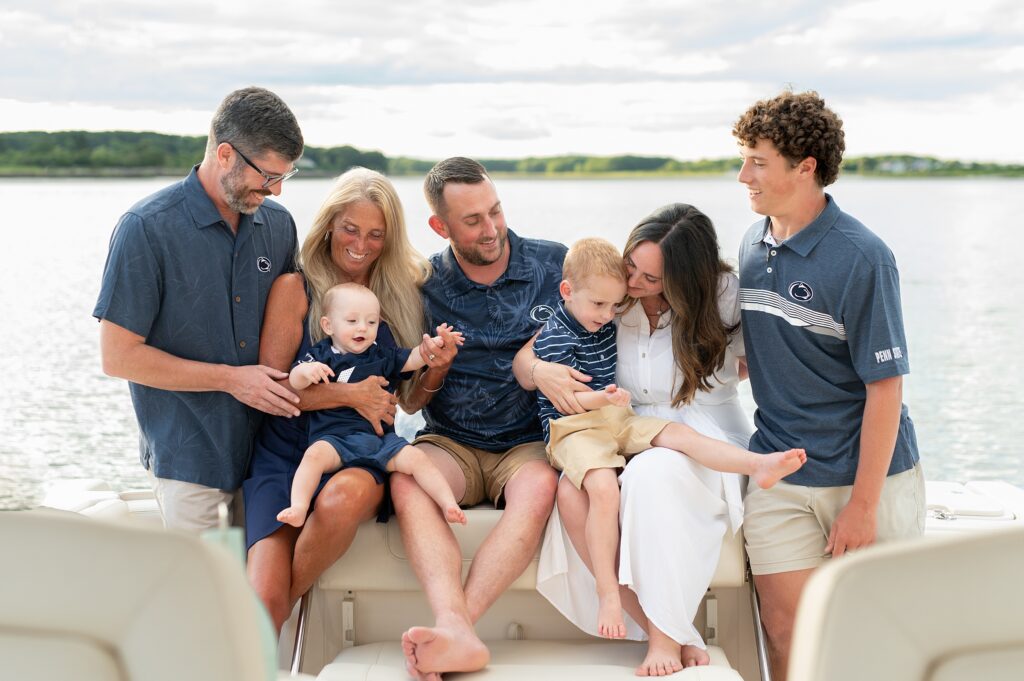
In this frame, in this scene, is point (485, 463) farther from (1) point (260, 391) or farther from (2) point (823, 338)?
(2) point (823, 338)

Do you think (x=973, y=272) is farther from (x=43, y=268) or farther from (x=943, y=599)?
(x=943, y=599)

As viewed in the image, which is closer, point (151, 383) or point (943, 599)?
point (943, 599)

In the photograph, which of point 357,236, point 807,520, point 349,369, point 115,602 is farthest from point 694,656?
point 115,602

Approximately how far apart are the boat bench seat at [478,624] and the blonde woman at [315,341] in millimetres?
117

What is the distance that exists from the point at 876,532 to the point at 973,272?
14.6m

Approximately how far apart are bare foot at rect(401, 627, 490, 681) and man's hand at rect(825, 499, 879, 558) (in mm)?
894

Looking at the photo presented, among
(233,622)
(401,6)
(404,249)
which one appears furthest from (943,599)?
(401,6)

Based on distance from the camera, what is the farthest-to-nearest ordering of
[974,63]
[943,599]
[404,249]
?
[974,63] < [404,249] < [943,599]

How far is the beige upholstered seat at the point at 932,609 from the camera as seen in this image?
3.69 ft

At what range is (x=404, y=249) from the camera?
2814mm

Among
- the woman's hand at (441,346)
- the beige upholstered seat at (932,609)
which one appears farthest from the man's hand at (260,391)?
the beige upholstered seat at (932,609)

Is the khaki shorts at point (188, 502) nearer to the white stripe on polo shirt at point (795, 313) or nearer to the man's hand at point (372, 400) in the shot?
the man's hand at point (372, 400)

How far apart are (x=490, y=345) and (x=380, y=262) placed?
38cm

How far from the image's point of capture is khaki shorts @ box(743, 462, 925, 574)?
2525 millimetres
